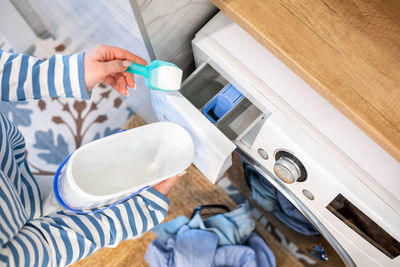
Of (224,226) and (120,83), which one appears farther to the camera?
(224,226)

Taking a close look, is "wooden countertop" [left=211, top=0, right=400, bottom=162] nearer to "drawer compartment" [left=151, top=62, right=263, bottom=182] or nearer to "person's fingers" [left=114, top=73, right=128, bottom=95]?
"drawer compartment" [left=151, top=62, right=263, bottom=182]

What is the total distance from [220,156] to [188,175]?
1.95ft

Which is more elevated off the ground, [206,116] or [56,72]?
[56,72]

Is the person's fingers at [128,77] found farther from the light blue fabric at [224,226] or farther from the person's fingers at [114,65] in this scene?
the light blue fabric at [224,226]

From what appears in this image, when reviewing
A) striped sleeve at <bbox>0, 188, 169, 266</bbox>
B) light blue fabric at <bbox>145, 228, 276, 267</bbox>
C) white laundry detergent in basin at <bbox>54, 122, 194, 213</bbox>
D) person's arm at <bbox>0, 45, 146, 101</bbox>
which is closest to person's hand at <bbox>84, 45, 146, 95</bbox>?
person's arm at <bbox>0, 45, 146, 101</bbox>

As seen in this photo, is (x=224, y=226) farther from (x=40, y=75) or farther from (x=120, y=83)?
(x=40, y=75)

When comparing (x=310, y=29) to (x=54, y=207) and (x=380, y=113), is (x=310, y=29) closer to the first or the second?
(x=380, y=113)

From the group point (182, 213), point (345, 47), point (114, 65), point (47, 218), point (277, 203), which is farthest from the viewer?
point (182, 213)

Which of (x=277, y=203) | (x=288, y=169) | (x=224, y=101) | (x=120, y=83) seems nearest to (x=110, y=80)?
(x=120, y=83)

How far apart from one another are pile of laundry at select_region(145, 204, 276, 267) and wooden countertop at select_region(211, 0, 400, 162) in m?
0.62

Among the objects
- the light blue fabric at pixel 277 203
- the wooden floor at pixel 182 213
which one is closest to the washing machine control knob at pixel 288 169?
the light blue fabric at pixel 277 203

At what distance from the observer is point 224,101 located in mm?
805

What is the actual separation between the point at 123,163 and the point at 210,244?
372 millimetres

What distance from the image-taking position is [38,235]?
764mm
